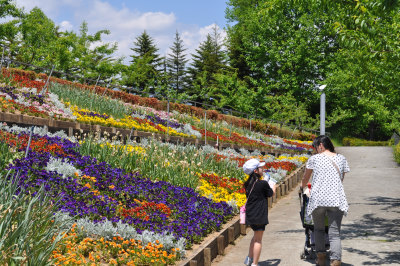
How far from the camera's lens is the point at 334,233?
5.72m

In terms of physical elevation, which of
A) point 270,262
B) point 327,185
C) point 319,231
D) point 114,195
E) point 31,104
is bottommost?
point 270,262

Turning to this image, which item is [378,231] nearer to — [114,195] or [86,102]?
[114,195]

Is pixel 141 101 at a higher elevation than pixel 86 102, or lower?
higher

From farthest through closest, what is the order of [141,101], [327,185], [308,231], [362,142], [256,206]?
[362,142]
[141,101]
[308,231]
[256,206]
[327,185]

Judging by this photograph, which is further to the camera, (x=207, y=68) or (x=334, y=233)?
(x=207, y=68)

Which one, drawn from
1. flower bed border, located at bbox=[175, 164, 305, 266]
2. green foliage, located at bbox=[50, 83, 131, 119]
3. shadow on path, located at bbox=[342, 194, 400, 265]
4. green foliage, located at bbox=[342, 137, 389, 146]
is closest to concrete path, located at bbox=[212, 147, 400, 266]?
shadow on path, located at bbox=[342, 194, 400, 265]

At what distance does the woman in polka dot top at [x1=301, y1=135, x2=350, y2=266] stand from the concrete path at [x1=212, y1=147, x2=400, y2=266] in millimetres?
833

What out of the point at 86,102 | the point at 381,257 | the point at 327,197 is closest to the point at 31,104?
the point at 86,102

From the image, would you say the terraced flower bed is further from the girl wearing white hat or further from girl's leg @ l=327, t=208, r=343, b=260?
girl's leg @ l=327, t=208, r=343, b=260

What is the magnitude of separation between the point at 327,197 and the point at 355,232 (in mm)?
3146

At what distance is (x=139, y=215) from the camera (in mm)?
6965

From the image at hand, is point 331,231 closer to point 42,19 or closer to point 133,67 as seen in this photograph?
point 42,19

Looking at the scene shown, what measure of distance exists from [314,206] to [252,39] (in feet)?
145

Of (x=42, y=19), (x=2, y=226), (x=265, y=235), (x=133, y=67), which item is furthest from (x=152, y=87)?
(x=2, y=226)
